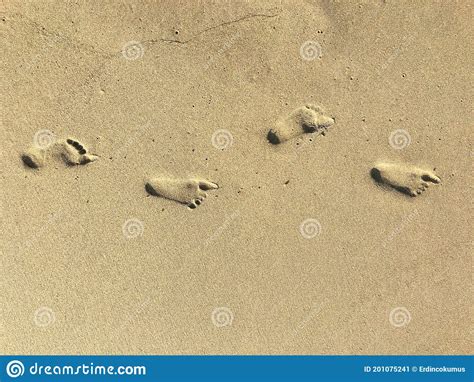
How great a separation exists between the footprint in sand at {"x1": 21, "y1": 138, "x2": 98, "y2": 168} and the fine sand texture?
0.01 meters

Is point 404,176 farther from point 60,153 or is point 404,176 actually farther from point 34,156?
point 34,156

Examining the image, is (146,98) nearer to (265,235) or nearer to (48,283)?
(265,235)

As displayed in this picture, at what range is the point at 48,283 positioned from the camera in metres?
3.73

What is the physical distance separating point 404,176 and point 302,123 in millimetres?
Answer: 1055

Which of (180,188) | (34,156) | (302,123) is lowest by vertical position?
(180,188)

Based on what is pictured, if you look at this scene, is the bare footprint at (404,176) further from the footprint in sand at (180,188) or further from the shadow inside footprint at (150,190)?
the shadow inside footprint at (150,190)

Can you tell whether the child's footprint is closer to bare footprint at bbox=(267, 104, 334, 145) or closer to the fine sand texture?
the fine sand texture

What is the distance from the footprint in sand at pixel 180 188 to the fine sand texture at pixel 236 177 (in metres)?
0.01

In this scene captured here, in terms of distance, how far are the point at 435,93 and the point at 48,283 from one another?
3.96 meters

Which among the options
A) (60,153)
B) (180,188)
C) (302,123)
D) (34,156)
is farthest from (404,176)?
(34,156)

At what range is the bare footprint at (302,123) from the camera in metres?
3.63

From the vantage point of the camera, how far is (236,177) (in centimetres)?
369

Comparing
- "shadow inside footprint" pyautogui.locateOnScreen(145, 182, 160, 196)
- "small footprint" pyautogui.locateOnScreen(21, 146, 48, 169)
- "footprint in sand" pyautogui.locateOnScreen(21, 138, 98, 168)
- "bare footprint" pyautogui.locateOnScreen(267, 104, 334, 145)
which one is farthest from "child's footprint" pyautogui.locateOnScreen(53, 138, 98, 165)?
"bare footprint" pyautogui.locateOnScreen(267, 104, 334, 145)
